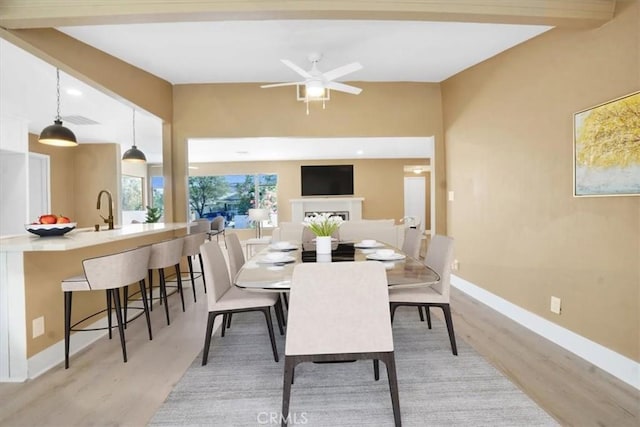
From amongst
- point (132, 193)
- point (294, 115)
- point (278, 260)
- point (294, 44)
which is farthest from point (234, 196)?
point (278, 260)

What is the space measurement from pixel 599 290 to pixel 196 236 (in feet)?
12.2

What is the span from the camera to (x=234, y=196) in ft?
32.9

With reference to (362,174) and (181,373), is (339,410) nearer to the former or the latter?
(181,373)

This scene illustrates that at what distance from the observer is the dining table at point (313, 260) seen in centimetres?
180

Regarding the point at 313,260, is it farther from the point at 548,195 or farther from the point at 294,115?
the point at 294,115

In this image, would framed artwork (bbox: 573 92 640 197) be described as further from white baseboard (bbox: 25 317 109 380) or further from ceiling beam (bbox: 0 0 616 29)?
white baseboard (bbox: 25 317 109 380)

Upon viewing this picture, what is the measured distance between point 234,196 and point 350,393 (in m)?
8.67

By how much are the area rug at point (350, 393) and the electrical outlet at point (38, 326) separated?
110 centimetres

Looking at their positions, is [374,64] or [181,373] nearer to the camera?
[181,373]

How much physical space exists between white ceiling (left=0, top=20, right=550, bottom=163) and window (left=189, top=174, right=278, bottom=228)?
528 centimetres

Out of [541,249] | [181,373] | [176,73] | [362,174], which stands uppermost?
[176,73]

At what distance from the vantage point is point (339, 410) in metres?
1.82

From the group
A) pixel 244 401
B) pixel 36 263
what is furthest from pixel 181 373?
pixel 36 263

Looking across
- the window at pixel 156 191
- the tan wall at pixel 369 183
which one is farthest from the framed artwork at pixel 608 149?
the window at pixel 156 191
